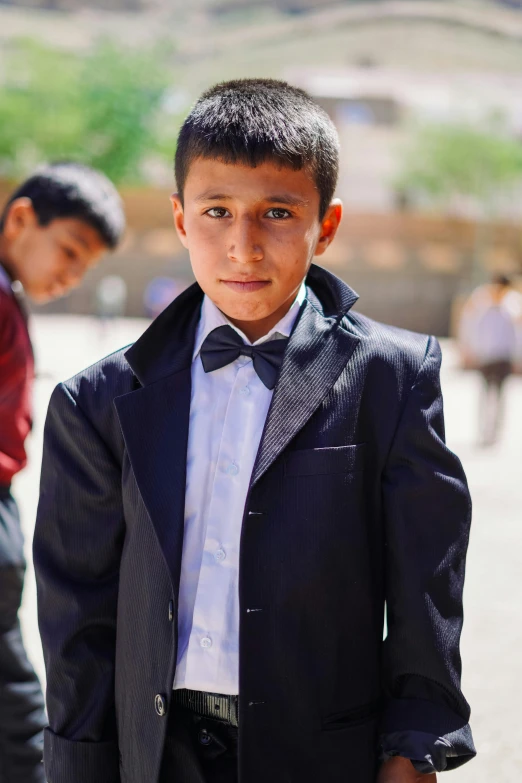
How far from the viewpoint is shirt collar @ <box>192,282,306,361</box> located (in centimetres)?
174

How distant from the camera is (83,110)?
41969mm

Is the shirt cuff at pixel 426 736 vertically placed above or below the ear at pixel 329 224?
below

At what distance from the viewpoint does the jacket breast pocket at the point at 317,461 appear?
1604 mm

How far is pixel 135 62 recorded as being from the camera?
43.1m

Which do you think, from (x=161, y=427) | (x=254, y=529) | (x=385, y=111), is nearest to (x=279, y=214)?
(x=161, y=427)

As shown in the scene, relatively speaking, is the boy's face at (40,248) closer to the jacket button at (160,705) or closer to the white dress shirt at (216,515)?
the white dress shirt at (216,515)

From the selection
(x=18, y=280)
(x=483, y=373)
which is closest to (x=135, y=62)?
(x=483, y=373)

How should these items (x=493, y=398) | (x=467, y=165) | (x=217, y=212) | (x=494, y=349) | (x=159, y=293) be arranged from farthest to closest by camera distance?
(x=467, y=165) < (x=159, y=293) < (x=493, y=398) < (x=494, y=349) < (x=217, y=212)

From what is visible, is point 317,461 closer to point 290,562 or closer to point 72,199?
point 290,562

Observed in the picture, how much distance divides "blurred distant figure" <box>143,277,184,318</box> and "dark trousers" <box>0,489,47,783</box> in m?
22.6

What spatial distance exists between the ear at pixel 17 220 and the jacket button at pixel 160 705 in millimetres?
1537

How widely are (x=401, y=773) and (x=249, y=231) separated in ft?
2.81

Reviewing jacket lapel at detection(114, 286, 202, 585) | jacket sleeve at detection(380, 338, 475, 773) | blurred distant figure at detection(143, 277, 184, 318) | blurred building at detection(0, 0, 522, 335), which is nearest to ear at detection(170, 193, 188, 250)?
jacket lapel at detection(114, 286, 202, 585)

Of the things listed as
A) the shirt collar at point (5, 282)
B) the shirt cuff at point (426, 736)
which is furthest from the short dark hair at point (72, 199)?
the shirt cuff at point (426, 736)
